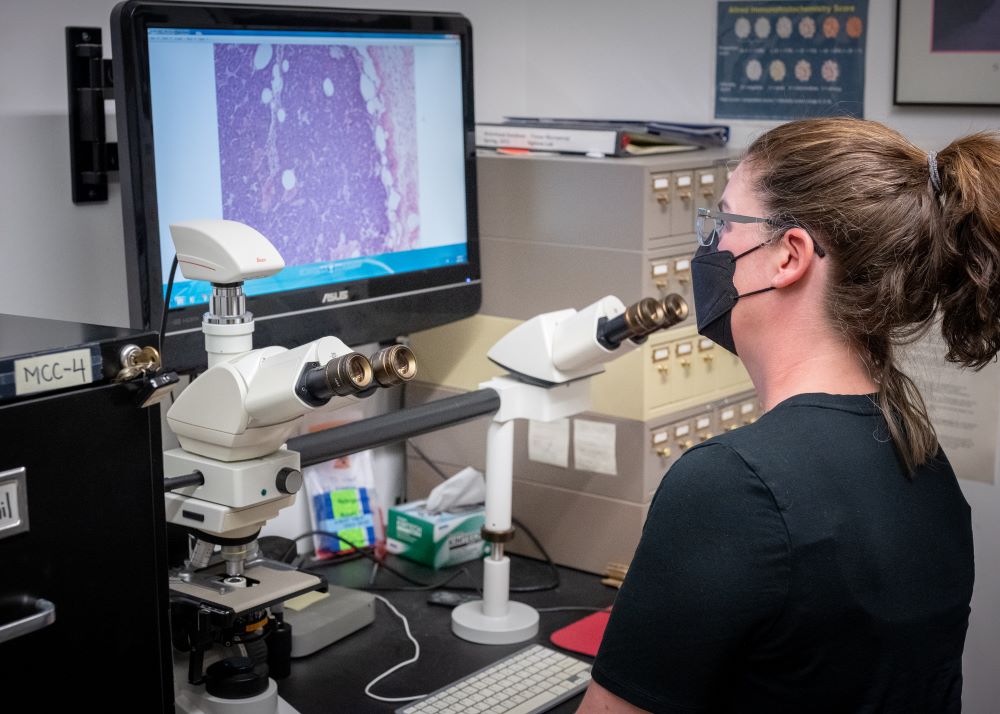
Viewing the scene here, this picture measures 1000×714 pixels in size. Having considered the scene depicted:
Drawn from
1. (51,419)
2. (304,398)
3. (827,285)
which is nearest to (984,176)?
(827,285)

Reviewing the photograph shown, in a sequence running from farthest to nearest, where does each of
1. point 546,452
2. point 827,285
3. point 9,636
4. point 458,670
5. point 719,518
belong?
1. point 546,452
2. point 458,670
3. point 827,285
4. point 719,518
5. point 9,636

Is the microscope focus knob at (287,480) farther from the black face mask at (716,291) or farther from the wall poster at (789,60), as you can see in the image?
the wall poster at (789,60)

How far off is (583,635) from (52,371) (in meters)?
0.99

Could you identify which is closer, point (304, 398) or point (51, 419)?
point (51, 419)

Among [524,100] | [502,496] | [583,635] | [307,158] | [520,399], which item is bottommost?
[583,635]

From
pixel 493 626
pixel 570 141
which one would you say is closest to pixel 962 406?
pixel 570 141

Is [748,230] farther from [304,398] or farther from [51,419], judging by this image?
[51,419]

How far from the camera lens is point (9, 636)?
86 cm

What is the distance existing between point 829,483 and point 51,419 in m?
0.65

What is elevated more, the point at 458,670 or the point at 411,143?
the point at 411,143

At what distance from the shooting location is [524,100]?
2.42 meters

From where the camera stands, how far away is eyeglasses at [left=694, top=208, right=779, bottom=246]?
116cm

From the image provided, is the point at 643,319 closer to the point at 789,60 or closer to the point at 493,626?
the point at 493,626

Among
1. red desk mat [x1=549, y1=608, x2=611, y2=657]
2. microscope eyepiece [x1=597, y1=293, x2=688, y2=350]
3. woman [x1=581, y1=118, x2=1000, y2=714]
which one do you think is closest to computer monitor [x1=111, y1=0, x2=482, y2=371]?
microscope eyepiece [x1=597, y1=293, x2=688, y2=350]
